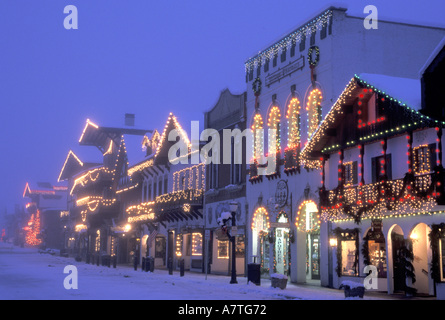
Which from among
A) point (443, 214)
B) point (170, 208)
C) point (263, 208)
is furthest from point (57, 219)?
point (443, 214)

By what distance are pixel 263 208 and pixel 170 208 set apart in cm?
1159

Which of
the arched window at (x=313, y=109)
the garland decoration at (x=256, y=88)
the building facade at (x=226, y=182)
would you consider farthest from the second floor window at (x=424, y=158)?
the building facade at (x=226, y=182)

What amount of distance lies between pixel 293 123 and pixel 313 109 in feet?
6.25

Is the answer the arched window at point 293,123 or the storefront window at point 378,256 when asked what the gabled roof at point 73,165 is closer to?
the arched window at point 293,123

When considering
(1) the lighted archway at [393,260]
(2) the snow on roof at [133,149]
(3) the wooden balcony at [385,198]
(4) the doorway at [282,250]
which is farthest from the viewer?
(2) the snow on roof at [133,149]

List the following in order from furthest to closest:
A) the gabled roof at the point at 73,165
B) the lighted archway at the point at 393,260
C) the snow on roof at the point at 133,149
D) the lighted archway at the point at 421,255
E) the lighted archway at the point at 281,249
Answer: the gabled roof at the point at 73,165
the snow on roof at the point at 133,149
the lighted archway at the point at 281,249
the lighted archway at the point at 393,260
the lighted archway at the point at 421,255

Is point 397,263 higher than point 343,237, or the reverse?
point 343,237

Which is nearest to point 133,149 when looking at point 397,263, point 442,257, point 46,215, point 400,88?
point 397,263

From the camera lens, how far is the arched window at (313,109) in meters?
28.4

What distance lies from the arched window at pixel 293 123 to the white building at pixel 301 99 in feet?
0.16

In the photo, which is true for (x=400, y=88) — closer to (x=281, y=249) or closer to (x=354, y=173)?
(x=354, y=173)

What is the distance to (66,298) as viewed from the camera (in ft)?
61.1

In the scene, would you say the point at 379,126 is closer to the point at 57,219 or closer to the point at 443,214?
the point at 443,214

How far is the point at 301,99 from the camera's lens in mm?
30094
